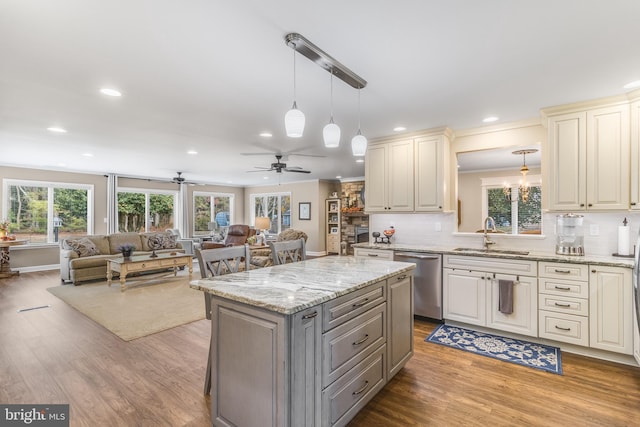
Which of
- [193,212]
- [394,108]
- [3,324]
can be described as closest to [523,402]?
[394,108]

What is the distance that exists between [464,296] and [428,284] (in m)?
0.40

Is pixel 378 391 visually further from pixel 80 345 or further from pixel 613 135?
Answer: pixel 613 135

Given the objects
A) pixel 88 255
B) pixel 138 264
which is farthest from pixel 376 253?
pixel 88 255

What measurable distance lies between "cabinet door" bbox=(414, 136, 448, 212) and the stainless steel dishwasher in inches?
26.4

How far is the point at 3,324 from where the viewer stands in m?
3.67

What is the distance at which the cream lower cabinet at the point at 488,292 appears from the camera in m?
3.15

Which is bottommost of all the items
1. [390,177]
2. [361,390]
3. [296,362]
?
[361,390]

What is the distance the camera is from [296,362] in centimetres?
150

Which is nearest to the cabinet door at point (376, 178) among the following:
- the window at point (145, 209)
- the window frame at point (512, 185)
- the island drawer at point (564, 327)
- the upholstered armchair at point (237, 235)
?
the window frame at point (512, 185)

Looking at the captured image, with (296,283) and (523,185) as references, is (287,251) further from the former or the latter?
(523,185)

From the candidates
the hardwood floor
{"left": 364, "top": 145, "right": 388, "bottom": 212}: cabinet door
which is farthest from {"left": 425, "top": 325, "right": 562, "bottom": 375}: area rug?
{"left": 364, "top": 145, "right": 388, "bottom": 212}: cabinet door

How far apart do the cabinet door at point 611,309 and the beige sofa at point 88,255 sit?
7139mm

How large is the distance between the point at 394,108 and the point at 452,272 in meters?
1.96

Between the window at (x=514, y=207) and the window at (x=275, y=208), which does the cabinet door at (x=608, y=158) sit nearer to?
the window at (x=514, y=207)
